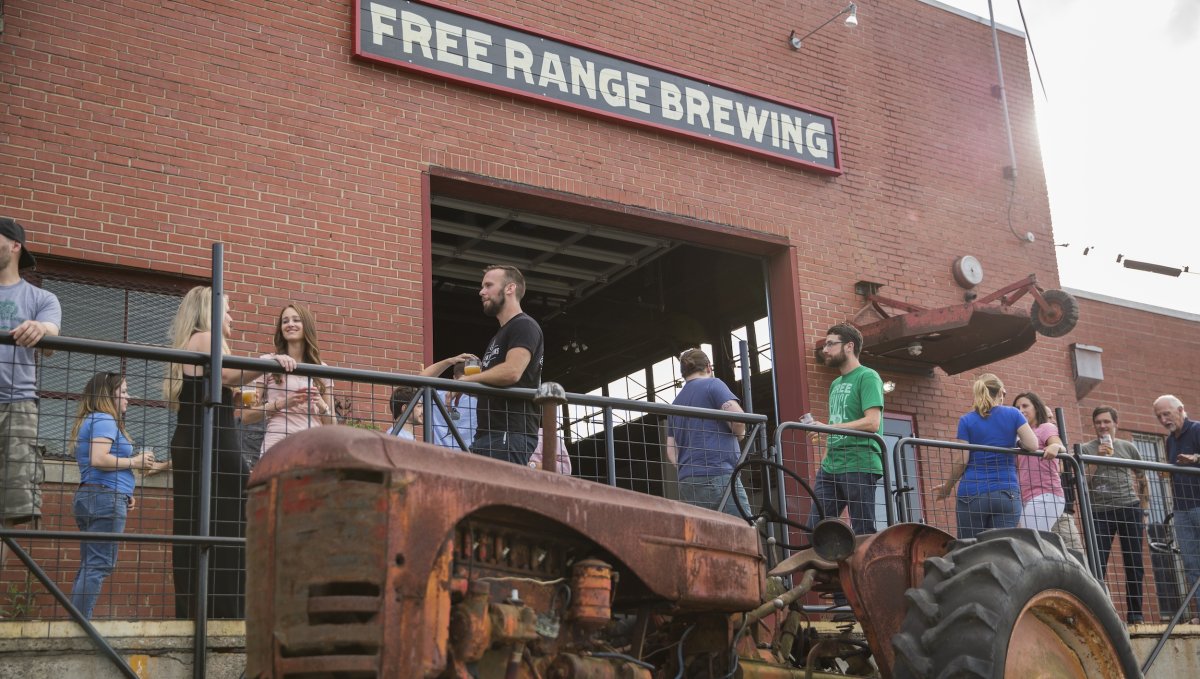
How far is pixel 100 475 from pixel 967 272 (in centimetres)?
1016

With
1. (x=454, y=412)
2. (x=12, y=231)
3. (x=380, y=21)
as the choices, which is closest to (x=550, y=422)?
(x=454, y=412)

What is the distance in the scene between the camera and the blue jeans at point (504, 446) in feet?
22.0

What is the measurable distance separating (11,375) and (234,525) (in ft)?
4.01

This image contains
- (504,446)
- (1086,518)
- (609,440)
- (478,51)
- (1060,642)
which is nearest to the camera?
(1060,642)

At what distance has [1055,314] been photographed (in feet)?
39.8

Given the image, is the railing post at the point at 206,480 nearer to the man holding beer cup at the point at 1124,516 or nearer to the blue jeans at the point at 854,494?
the blue jeans at the point at 854,494

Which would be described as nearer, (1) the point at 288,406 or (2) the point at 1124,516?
(1) the point at 288,406

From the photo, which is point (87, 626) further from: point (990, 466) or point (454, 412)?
point (990, 466)

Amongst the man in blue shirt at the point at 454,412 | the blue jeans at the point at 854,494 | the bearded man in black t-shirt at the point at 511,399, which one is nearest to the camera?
the bearded man in black t-shirt at the point at 511,399

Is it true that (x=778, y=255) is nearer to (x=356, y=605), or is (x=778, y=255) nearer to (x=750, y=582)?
(x=750, y=582)

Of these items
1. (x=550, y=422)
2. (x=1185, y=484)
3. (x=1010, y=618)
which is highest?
(x=1185, y=484)

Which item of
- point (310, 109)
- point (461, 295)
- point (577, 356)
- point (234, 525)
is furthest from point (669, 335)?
point (234, 525)

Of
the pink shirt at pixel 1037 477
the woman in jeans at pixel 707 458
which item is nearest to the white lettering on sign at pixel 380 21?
the woman in jeans at pixel 707 458

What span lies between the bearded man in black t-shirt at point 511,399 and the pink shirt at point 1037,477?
4.06m
